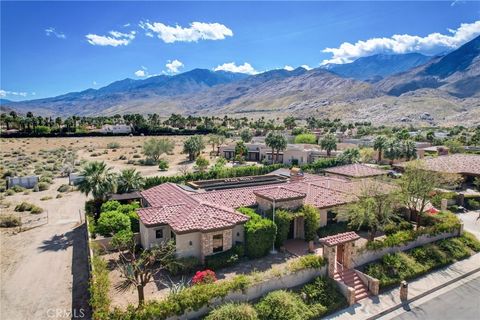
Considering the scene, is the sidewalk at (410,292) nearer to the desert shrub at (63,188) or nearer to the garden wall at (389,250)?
the garden wall at (389,250)

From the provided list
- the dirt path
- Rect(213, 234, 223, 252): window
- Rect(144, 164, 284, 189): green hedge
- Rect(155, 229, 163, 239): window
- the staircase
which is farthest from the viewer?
Rect(144, 164, 284, 189): green hedge

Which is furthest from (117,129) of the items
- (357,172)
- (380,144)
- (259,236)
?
(259,236)

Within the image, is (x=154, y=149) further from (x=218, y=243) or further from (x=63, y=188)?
(x=218, y=243)

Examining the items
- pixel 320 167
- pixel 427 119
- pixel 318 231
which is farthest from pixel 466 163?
pixel 427 119

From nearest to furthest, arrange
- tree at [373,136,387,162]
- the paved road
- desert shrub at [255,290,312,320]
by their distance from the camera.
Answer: desert shrub at [255,290,312,320]
the paved road
tree at [373,136,387,162]

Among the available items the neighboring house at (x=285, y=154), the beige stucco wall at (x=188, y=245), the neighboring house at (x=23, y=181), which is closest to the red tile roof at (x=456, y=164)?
the neighboring house at (x=285, y=154)

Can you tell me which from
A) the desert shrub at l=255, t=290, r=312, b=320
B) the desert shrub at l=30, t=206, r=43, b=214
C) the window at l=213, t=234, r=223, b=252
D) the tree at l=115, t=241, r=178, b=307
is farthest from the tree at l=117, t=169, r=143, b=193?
the desert shrub at l=255, t=290, r=312, b=320

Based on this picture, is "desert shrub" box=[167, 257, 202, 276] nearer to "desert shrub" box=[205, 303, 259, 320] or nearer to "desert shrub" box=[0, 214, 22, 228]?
"desert shrub" box=[205, 303, 259, 320]
